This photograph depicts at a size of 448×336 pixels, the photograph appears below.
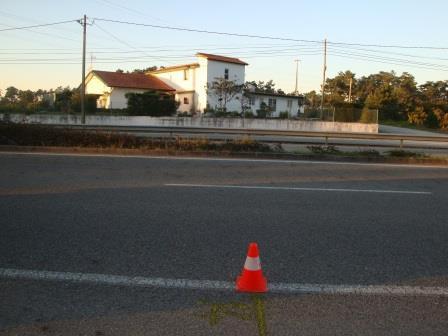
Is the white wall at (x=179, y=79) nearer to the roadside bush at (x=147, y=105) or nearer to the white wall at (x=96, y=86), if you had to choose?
the white wall at (x=96, y=86)

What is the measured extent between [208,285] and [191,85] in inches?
1938

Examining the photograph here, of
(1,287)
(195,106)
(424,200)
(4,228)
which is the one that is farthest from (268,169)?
(195,106)

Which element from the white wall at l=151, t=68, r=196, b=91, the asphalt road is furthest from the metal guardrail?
the white wall at l=151, t=68, r=196, b=91

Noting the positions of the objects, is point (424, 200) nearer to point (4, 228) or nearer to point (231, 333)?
point (231, 333)

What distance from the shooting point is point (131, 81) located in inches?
2010

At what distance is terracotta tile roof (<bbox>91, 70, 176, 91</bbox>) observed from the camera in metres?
Answer: 49.4

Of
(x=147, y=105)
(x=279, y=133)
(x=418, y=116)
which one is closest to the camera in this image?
(x=279, y=133)

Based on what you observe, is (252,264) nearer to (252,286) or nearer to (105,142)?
(252,286)

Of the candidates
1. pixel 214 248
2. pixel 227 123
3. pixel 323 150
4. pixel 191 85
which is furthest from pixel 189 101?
pixel 214 248

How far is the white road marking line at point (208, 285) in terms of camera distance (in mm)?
3854

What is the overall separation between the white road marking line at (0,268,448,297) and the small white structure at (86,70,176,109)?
45.9 m

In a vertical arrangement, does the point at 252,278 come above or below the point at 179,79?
below

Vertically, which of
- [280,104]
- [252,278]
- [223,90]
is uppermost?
[223,90]

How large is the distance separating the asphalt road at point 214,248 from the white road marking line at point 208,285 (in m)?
0.08
